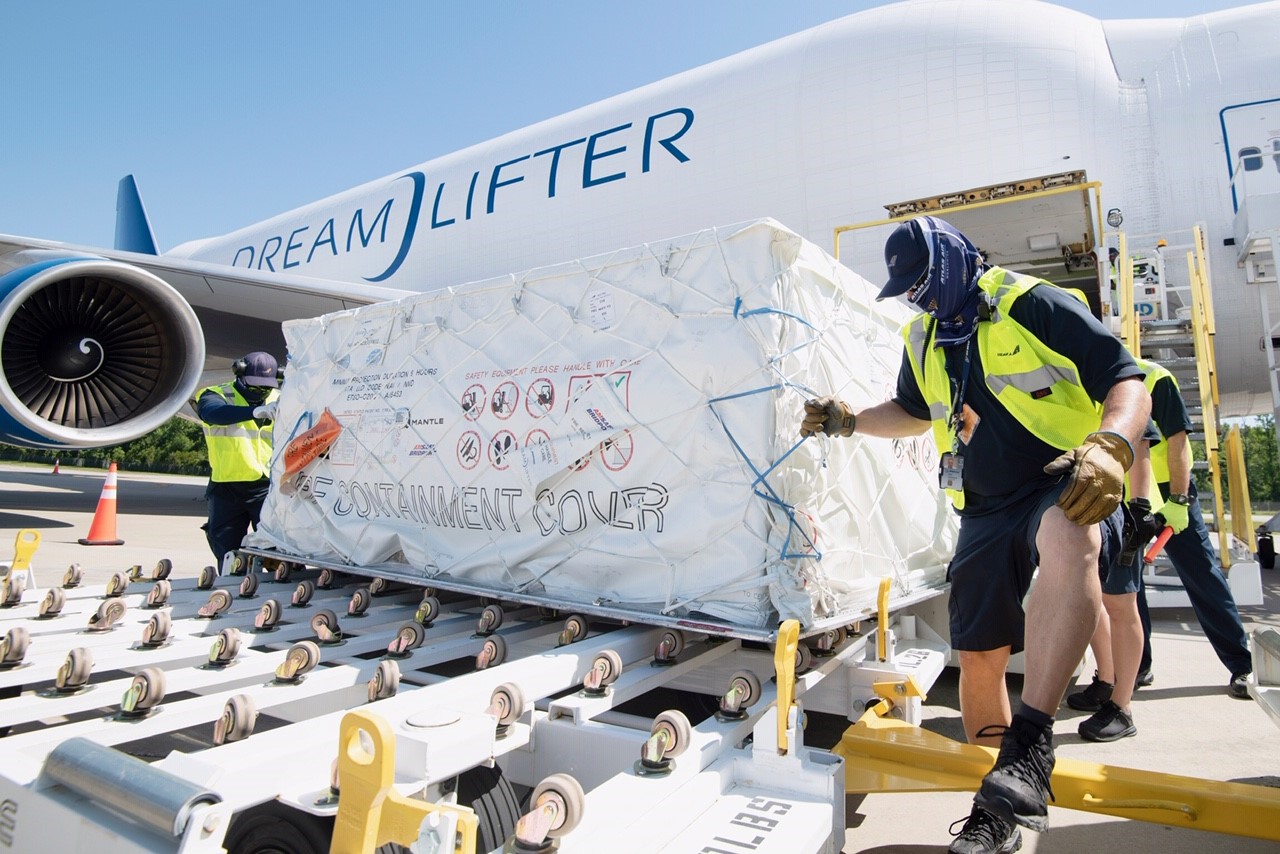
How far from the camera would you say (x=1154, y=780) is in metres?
1.51

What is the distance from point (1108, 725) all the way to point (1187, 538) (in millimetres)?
1182

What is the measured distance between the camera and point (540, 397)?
2795mm

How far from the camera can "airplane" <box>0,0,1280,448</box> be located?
602 cm

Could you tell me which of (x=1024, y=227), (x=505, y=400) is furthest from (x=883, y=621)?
(x=1024, y=227)

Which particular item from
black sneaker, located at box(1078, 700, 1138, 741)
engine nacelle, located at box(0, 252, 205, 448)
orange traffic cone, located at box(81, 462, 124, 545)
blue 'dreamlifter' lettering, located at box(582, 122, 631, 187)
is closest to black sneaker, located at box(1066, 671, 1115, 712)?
black sneaker, located at box(1078, 700, 1138, 741)

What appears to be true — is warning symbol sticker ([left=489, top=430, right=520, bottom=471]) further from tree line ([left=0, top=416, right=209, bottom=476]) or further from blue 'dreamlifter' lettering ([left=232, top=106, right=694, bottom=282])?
tree line ([left=0, top=416, right=209, bottom=476])

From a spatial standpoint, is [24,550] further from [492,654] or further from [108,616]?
[492,654]

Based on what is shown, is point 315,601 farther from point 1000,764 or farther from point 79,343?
point 79,343

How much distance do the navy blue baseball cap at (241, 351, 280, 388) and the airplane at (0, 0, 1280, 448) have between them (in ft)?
5.69

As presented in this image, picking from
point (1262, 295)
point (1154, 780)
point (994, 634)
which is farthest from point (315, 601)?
point (1262, 295)

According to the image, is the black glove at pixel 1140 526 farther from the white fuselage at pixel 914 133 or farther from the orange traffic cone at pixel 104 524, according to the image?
the orange traffic cone at pixel 104 524

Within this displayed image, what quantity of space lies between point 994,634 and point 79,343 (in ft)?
22.3

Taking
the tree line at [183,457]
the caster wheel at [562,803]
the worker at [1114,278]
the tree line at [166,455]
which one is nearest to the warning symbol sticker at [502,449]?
the caster wheel at [562,803]

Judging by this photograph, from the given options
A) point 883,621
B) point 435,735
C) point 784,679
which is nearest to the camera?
point 435,735
